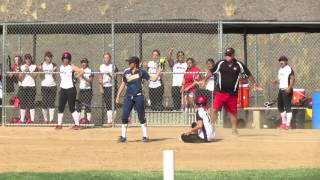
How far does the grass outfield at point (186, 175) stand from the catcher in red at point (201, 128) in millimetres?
3982

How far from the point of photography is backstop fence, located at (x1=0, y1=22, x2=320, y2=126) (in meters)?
21.9

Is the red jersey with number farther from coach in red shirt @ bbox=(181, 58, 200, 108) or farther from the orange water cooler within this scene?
the orange water cooler

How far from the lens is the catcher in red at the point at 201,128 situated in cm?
1700

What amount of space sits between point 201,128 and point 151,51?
11.4 m

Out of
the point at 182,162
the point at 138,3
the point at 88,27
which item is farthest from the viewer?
the point at 138,3

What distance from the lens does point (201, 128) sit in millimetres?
17234

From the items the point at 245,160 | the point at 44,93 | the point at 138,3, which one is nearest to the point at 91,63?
the point at 138,3

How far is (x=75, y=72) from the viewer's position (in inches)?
808

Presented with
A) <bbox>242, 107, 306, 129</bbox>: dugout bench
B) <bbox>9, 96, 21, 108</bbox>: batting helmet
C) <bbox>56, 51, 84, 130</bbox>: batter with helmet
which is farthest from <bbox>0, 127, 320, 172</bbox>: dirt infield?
<bbox>9, 96, 21, 108</bbox>: batting helmet

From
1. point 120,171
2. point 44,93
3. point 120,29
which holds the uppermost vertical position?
point 120,29

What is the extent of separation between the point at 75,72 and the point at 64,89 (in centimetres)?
53

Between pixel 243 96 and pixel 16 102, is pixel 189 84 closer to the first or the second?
pixel 243 96

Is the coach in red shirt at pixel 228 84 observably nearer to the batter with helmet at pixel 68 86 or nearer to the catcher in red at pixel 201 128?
the catcher in red at pixel 201 128

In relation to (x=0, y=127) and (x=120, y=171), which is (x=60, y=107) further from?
(x=120, y=171)
